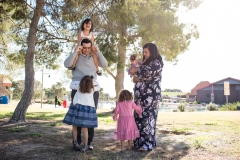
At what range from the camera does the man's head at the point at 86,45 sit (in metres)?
3.98

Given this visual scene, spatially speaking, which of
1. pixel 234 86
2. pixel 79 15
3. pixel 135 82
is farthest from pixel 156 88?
pixel 234 86

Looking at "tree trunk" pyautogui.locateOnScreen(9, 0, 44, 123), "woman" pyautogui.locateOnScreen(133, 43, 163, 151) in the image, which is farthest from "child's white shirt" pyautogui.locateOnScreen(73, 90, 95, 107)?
"tree trunk" pyautogui.locateOnScreen(9, 0, 44, 123)

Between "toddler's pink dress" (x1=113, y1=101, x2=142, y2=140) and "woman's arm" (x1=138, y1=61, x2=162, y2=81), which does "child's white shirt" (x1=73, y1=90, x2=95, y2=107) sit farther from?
"woman's arm" (x1=138, y1=61, x2=162, y2=81)

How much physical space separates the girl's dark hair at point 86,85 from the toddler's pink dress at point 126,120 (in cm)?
67

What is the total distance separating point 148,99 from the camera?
4.27 meters

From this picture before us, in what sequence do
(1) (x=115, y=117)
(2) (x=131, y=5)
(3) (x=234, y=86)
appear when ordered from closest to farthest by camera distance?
(1) (x=115, y=117), (2) (x=131, y=5), (3) (x=234, y=86)

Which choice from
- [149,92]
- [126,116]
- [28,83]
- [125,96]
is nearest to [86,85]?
[125,96]

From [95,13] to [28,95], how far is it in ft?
10.8

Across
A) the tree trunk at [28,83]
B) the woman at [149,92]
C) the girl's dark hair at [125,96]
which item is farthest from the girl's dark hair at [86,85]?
the tree trunk at [28,83]

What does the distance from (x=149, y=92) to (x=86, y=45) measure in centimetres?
125

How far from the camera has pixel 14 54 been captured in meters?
12.4

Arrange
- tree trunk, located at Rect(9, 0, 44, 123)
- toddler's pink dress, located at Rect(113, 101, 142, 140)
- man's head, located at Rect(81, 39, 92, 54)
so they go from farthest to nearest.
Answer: tree trunk, located at Rect(9, 0, 44, 123)
toddler's pink dress, located at Rect(113, 101, 142, 140)
man's head, located at Rect(81, 39, 92, 54)

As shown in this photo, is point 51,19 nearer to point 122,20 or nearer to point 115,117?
point 122,20

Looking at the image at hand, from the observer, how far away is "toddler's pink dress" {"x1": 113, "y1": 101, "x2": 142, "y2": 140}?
4.13 metres
